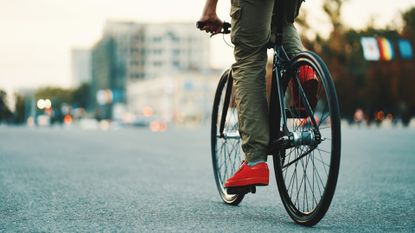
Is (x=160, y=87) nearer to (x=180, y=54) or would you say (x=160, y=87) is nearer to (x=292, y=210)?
(x=180, y=54)

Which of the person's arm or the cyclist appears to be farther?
the person's arm

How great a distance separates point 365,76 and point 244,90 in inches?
2522

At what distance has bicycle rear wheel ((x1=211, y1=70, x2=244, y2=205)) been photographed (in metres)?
4.40

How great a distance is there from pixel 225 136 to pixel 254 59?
102cm

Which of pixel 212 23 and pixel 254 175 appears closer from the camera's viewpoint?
pixel 254 175

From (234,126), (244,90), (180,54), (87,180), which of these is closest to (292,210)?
(244,90)

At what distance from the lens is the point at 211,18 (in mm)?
3859

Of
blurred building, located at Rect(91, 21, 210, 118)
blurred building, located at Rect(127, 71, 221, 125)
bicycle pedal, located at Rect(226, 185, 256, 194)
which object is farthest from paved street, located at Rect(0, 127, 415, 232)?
blurred building, located at Rect(91, 21, 210, 118)

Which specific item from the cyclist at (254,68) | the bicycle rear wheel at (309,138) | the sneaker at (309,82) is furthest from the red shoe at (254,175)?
the sneaker at (309,82)

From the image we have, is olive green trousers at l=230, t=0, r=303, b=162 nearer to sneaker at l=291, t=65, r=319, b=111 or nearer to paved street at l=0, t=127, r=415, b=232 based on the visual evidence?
sneaker at l=291, t=65, r=319, b=111

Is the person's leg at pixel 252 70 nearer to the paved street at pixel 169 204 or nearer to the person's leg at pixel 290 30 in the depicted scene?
the person's leg at pixel 290 30

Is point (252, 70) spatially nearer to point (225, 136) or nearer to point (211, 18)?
point (211, 18)

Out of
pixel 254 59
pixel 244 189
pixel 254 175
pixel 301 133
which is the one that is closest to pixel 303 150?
pixel 301 133

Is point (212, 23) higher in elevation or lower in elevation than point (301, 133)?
higher
